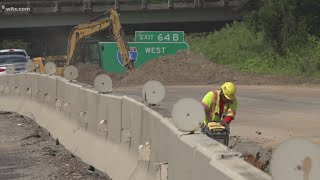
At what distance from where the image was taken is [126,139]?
719 cm

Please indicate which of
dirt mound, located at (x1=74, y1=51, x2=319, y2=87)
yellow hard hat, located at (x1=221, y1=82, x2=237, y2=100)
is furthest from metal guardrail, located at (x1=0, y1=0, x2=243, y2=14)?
yellow hard hat, located at (x1=221, y1=82, x2=237, y2=100)

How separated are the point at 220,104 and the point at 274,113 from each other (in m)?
8.65

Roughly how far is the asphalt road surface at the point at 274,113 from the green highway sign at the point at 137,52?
948 cm

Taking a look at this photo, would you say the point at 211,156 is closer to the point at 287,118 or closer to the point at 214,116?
the point at 214,116

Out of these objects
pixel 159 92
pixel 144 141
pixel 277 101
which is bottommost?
pixel 277 101

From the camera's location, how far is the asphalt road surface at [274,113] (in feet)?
41.3

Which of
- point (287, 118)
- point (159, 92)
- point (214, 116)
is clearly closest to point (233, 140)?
point (214, 116)

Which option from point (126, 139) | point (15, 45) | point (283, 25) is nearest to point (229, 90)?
point (126, 139)

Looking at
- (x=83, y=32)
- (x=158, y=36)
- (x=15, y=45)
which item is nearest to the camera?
(x=158, y=36)

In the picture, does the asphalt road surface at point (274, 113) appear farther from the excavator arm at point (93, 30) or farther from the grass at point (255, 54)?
the excavator arm at point (93, 30)

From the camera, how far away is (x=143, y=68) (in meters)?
34.0

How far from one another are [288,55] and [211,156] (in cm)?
3081

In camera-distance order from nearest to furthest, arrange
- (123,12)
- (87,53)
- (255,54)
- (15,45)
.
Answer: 1. (87,53)
2. (255,54)
3. (123,12)
4. (15,45)

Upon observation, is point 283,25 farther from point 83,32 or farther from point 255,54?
point 83,32
